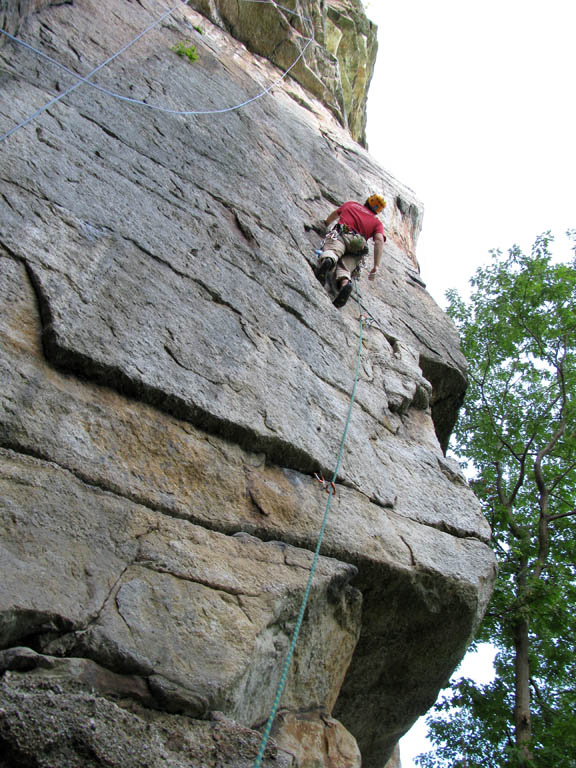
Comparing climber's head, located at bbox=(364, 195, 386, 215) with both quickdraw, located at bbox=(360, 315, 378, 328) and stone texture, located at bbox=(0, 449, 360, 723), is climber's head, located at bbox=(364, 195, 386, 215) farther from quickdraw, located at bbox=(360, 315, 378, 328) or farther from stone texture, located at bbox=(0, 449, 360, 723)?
stone texture, located at bbox=(0, 449, 360, 723)

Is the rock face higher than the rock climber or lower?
lower

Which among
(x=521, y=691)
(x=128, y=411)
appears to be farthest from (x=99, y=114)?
(x=521, y=691)

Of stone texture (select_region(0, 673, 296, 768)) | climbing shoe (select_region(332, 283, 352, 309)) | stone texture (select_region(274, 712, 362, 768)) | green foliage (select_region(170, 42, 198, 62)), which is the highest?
green foliage (select_region(170, 42, 198, 62))

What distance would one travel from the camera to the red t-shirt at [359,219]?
21.3ft

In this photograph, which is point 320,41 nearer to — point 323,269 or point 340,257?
point 340,257

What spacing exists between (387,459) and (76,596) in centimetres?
269

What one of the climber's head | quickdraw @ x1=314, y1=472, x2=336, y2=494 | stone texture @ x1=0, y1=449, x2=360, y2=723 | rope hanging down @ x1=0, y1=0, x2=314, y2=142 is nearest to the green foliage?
rope hanging down @ x1=0, y1=0, x2=314, y2=142

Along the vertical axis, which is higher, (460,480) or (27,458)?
(460,480)

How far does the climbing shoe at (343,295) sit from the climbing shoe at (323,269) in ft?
1.01

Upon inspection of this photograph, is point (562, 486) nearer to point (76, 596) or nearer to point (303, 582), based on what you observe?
point (303, 582)

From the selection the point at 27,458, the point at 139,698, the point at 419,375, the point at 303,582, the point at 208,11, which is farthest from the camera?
the point at 208,11

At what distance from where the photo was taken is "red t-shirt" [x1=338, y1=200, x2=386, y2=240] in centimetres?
650

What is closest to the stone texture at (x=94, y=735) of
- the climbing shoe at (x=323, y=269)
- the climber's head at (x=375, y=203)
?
the climbing shoe at (x=323, y=269)

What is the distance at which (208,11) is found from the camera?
9.38 metres
